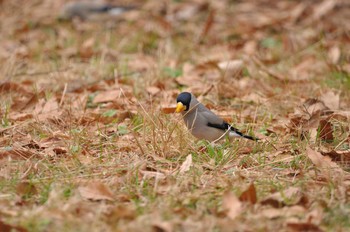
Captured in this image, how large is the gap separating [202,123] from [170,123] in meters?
0.21

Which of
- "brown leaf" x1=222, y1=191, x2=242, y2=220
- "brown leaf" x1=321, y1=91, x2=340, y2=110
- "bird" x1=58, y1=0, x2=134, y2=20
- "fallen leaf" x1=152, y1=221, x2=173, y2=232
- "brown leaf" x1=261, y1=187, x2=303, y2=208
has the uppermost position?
"fallen leaf" x1=152, y1=221, x2=173, y2=232

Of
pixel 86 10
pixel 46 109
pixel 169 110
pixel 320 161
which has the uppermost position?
pixel 320 161

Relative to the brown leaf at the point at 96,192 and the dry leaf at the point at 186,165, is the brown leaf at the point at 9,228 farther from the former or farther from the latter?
the dry leaf at the point at 186,165

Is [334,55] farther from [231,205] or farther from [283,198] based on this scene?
[231,205]

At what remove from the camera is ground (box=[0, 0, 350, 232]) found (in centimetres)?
297

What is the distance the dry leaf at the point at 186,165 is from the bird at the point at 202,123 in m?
0.50

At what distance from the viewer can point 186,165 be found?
11.6 ft

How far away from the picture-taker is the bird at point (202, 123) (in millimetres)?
4121

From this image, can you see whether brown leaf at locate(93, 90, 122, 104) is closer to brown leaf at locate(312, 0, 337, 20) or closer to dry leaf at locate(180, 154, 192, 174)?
dry leaf at locate(180, 154, 192, 174)

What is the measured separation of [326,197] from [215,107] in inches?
75.9

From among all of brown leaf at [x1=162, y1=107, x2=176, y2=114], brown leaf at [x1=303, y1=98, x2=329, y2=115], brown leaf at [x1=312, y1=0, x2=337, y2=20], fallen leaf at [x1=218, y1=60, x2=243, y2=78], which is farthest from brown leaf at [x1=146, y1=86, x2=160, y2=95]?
brown leaf at [x1=312, y1=0, x2=337, y2=20]

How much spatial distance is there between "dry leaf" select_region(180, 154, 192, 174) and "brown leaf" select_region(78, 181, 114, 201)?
19.8 inches

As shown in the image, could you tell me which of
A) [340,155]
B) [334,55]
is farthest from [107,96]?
[334,55]

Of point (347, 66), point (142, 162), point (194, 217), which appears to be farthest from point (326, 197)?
point (347, 66)
